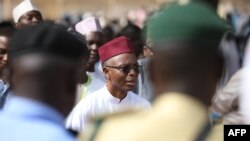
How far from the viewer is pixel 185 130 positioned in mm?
2730

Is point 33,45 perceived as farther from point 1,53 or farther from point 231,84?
point 1,53

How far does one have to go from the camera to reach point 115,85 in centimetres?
655

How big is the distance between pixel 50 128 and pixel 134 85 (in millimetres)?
3822

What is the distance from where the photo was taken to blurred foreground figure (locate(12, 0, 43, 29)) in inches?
324

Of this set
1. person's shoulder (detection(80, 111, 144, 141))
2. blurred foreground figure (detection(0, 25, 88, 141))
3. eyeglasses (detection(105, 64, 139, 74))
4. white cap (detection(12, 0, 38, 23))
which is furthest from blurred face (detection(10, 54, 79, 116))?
white cap (detection(12, 0, 38, 23))

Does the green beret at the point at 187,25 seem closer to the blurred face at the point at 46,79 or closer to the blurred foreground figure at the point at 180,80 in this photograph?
the blurred foreground figure at the point at 180,80

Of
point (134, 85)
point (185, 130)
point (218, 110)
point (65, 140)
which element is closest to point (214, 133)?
point (185, 130)

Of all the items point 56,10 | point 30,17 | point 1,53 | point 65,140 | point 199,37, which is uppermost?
point 56,10

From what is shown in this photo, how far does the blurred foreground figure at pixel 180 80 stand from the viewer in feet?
9.02

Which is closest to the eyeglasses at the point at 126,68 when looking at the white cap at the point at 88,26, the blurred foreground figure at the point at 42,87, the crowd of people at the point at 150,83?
the white cap at the point at 88,26

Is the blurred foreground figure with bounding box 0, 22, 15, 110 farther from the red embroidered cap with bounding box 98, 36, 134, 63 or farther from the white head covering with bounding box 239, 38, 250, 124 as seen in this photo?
the white head covering with bounding box 239, 38, 250, 124

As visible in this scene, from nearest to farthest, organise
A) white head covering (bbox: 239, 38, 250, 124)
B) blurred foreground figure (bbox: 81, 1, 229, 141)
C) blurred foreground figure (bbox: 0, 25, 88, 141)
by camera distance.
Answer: blurred foreground figure (bbox: 81, 1, 229, 141) → blurred foreground figure (bbox: 0, 25, 88, 141) → white head covering (bbox: 239, 38, 250, 124)

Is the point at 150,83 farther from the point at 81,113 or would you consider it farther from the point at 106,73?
the point at 106,73

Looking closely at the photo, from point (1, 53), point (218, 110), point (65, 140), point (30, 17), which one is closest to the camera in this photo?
point (65, 140)
